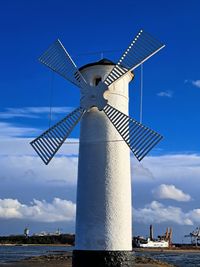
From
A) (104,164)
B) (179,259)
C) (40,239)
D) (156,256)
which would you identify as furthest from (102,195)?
(40,239)

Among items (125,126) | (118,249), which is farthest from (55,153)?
(118,249)

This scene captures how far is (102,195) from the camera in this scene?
1148 centimetres

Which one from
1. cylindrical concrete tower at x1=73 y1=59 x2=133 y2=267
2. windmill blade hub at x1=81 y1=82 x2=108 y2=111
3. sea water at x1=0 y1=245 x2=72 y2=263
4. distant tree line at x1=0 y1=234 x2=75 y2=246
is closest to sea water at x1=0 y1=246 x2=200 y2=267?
sea water at x1=0 y1=245 x2=72 y2=263

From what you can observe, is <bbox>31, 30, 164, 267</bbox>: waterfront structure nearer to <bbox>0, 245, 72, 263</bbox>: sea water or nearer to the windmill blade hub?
the windmill blade hub

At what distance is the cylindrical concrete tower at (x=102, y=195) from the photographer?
37.2 ft

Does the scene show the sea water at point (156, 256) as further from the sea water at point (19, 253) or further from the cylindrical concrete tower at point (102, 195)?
the cylindrical concrete tower at point (102, 195)

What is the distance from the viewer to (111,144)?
467 inches

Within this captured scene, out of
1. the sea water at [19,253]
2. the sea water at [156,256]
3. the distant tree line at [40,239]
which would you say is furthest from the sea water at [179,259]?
the distant tree line at [40,239]

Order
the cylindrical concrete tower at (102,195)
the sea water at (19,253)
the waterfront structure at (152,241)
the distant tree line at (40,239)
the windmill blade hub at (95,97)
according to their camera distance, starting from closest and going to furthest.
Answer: the cylindrical concrete tower at (102,195) → the windmill blade hub at (95,97) → the sea water at (19,253) → the waterfront structure at (152,241) → the distant tree line at (40,239)

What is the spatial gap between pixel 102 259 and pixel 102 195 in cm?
156

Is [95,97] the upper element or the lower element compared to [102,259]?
upper

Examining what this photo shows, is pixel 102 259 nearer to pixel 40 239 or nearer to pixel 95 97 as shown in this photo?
pixel 95 97

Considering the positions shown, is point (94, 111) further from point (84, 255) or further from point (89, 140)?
point (84, 255)

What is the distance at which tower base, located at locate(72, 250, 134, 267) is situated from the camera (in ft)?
36.8
